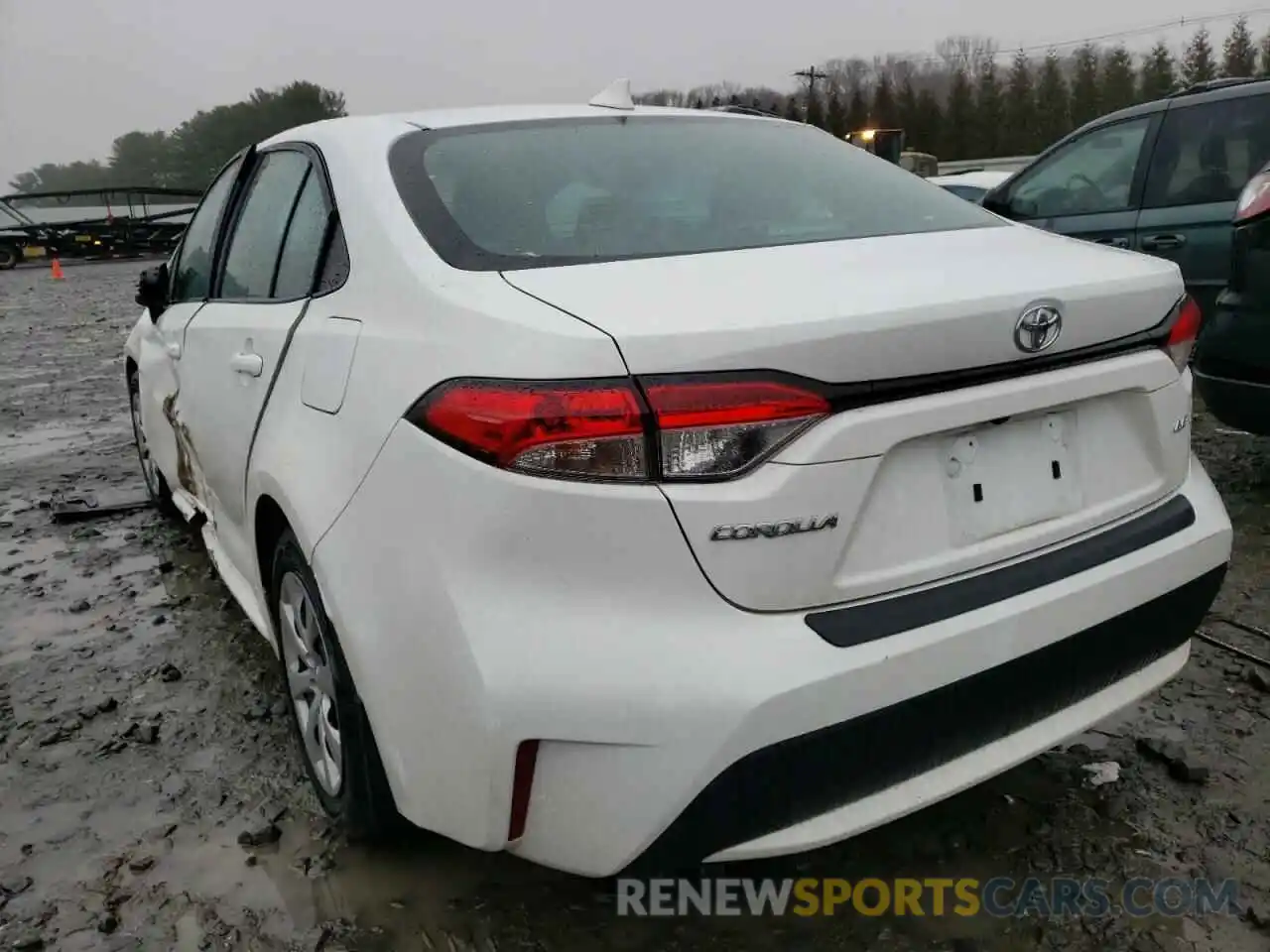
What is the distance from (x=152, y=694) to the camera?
3.02 meters

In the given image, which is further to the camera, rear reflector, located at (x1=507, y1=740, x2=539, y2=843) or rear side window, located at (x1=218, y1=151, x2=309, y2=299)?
rear side window, located at (x1=218, y1=151, x2=309, y2=299)

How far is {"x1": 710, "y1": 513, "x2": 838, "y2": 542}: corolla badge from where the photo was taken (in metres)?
1.50

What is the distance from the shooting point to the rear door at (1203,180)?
487 centimetres

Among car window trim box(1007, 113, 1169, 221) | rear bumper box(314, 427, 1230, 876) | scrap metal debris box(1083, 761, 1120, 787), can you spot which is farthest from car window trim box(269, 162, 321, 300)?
car window trim box(1007, 113, 1169, 221)

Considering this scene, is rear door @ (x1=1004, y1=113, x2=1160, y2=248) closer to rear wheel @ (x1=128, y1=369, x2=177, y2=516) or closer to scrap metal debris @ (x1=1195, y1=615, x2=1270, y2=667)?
scrap metal debris @ (x1=1195, y1=615, x2=1270, y2=667)

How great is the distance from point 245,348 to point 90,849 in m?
1.16

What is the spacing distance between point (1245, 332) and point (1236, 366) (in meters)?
0.11

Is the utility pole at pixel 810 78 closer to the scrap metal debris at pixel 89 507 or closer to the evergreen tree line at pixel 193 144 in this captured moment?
the evergreen tree line at pixel 193 144

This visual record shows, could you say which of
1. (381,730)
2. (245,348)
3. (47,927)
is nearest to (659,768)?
(381,730)

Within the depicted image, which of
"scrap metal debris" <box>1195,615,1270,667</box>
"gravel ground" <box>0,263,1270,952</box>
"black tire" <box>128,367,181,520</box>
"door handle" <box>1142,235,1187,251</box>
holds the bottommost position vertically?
"scrap metal debris" <box>1195,615,1270,667</box>

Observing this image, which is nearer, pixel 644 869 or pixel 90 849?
pixel 644 869

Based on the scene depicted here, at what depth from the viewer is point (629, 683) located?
4.91 ft

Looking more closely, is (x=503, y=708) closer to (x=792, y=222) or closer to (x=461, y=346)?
(x=461, y=346)

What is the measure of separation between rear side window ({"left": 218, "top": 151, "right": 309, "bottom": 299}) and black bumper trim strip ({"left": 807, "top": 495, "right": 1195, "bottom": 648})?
167cm
